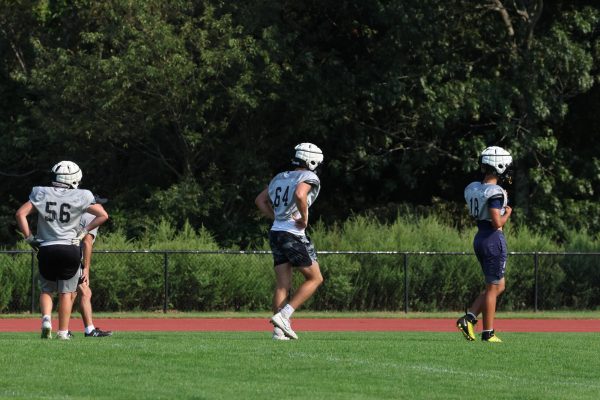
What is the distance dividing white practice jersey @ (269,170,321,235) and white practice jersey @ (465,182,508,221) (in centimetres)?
178

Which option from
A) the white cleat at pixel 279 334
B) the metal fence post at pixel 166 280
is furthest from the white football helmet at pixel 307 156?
the metal fence post at pixel 166 280

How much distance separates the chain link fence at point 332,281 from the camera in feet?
92.2

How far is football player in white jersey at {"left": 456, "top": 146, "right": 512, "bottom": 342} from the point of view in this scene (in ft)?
51.1

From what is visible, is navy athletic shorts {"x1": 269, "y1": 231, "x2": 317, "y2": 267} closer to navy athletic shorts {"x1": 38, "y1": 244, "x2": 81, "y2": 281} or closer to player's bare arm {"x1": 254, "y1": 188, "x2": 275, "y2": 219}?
player's bare arm {"x1": 254, "y1": 188, "x2": 275, "y2": 219}

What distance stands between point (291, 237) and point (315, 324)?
28.7 ft

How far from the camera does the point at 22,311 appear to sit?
27.8m

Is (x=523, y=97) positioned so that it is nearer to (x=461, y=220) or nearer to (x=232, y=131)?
(x=461, y=220)

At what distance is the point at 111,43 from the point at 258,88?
4033mm

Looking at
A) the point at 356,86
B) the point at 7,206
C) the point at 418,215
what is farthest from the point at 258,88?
the point at 7,206

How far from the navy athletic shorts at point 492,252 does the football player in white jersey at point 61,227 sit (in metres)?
4.31

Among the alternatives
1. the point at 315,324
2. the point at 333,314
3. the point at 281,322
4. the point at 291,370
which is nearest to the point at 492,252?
the point at 281,322

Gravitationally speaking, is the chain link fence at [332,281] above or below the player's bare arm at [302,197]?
below

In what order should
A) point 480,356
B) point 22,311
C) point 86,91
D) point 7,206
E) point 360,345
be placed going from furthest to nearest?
point 7,206, point 86,91, point 22,311, point 360,345, point 480,356

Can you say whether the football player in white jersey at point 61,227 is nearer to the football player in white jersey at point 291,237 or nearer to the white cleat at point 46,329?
the white cleat at point 46,329
